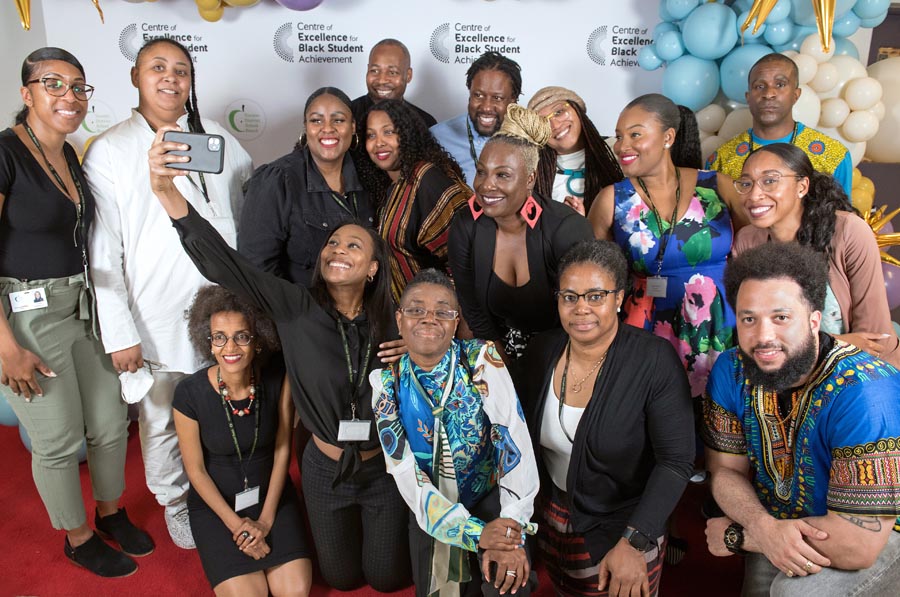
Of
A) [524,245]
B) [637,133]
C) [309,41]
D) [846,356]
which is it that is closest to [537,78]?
[309,41]

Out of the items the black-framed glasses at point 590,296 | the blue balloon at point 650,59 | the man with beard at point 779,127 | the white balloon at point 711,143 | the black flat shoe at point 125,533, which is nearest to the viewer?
the black-framed glasses at point 590,296

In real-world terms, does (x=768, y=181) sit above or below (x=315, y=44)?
below

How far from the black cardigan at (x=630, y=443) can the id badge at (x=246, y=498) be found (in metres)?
1.27

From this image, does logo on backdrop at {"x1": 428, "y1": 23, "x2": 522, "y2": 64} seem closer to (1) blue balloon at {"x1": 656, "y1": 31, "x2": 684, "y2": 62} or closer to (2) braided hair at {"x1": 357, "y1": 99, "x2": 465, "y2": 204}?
(1) blue balloon at {"x1": 656, "y1": 31, "x2": 684, "y2": 62}

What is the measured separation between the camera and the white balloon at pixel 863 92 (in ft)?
12.8

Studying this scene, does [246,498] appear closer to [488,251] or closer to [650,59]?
[488,251]

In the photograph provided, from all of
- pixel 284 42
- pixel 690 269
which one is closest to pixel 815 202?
pixel 690 269

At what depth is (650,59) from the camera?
174 inches

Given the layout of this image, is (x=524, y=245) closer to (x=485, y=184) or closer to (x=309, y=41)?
(x=485, y=184)

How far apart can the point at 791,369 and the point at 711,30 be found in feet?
8.33

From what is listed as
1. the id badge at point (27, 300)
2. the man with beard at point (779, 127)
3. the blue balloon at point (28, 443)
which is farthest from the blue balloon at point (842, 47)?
the blue balloon at point (28, 443)

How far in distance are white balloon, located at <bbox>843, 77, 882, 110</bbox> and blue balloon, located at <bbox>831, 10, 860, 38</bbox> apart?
1.10ft

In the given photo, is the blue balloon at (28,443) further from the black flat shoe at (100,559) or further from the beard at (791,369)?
the beard at (791,369)

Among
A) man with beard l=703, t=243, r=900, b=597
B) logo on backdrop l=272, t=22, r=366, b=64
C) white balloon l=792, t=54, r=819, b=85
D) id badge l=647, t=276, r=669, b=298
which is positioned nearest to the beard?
man with beard l=703, t=243, r=900, b=597
